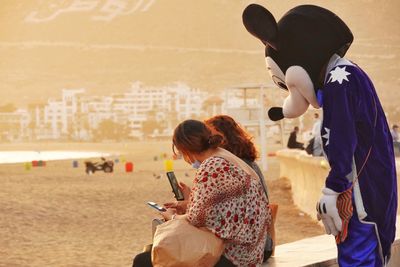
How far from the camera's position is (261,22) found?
4.29 m

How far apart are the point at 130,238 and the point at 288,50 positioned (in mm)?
8456

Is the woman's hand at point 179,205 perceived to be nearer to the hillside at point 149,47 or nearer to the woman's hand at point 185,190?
the woman's hand at point 185,190

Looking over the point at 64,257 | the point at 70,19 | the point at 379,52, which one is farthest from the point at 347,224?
the point at 70,19

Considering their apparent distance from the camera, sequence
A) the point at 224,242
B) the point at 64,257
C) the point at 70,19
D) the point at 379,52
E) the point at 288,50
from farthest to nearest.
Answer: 1. the point at 70,19
2. the point at 379,52
3. the point at 64,257
4. the point at 288,50
5. the point at 224,242

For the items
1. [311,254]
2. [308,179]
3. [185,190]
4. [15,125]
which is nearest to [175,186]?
[185,190]

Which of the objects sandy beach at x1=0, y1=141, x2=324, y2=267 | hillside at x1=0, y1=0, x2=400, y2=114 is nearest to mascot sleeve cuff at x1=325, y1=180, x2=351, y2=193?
→ sandy beach at x1=0, y1=141, x2=324, y2=267

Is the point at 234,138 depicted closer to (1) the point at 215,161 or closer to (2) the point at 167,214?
(2) the point at 167,214

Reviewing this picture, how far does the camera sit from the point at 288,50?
14.3ft

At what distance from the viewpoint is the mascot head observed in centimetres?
427

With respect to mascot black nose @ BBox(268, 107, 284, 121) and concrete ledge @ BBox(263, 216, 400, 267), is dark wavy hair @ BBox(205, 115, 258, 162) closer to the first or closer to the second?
mascot black nose @ BBox(268, 107, 284, 121)

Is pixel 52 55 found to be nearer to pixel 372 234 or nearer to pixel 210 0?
pixel 210 0

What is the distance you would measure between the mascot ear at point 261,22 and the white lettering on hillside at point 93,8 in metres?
175

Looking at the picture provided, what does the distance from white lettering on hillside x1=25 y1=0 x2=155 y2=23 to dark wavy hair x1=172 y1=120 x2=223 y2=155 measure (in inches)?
6915

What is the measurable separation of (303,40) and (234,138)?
2.66 ft
